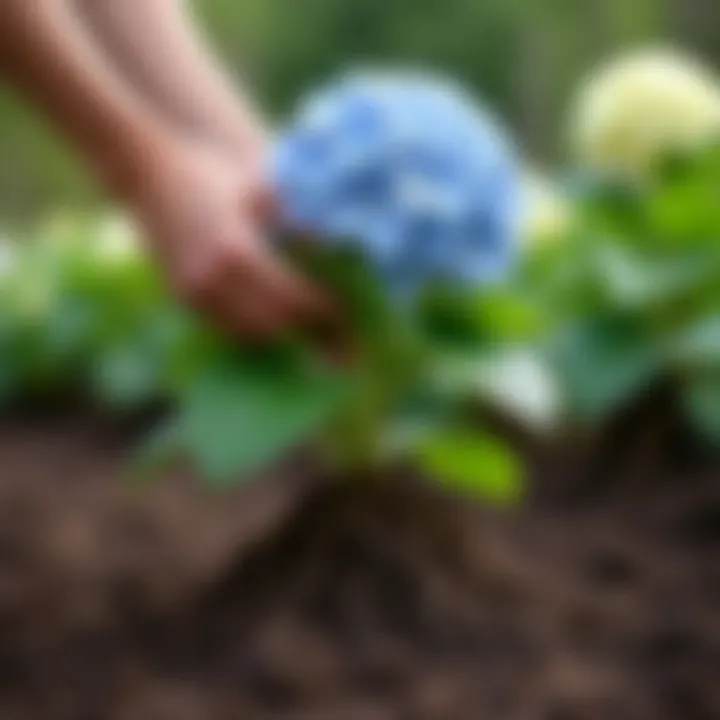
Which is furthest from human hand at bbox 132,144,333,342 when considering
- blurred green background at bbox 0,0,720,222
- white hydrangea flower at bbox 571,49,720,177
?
blurred green background at bbox 0,0,720,222

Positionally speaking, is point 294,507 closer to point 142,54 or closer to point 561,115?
point 142,54

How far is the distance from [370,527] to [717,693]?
0.73 ft

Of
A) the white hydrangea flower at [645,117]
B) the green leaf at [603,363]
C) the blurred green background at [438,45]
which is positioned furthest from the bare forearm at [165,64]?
the blurred green background at [438,45]

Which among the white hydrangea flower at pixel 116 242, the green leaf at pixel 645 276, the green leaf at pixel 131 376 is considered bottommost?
the green leaf at pixel 645 276

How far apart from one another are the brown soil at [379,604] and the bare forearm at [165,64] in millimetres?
198

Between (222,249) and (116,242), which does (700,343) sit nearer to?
(222,249)

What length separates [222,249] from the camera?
0.72 metres

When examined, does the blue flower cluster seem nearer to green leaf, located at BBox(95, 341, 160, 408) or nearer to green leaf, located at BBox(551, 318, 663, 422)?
green leaf, located at BBox(551, 318, 663, 422)

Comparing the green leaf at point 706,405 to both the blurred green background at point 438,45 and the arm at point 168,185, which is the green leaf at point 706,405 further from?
the blurred green background at point 438,45

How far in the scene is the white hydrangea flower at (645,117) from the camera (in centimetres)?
Answer: 111

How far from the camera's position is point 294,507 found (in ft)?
2.70

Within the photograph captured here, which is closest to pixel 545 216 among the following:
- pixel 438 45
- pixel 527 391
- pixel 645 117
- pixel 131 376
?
pixel 645 117

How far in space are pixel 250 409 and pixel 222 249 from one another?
3.0 inches

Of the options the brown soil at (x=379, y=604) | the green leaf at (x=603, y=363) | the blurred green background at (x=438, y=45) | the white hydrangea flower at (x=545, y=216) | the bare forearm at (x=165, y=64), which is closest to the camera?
the brown soil at (x=379, y=604)
